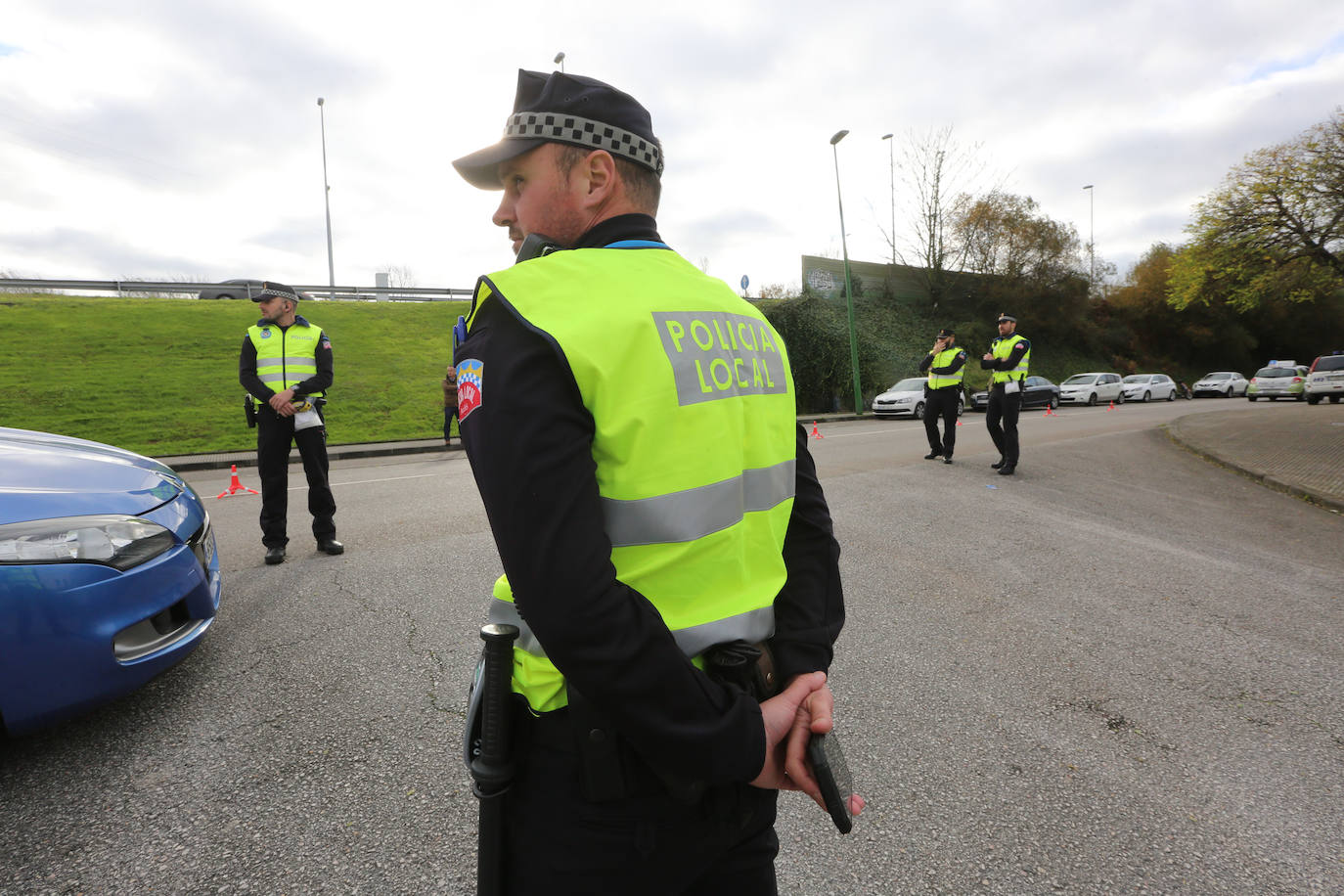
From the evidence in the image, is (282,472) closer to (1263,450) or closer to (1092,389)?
(1263,450)

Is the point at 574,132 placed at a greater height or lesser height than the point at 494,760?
greater

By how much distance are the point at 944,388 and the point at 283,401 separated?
8.43 m

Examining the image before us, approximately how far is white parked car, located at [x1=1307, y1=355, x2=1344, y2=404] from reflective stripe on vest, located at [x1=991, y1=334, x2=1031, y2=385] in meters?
24.8

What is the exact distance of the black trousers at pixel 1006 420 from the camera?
900 cm

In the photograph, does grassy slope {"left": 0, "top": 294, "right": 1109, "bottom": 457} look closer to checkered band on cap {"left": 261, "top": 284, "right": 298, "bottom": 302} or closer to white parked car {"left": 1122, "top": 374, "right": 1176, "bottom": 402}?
checkered band on cap {"left": 261, "top": 284, "right": 298, "bottom": 302}

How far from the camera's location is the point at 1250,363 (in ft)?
160

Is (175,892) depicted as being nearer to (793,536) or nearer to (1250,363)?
(793,536)

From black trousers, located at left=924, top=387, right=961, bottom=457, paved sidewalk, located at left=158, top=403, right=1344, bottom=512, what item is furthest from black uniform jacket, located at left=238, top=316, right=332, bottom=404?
black trousers, located at left=924, top=387, right=961, bottom=457

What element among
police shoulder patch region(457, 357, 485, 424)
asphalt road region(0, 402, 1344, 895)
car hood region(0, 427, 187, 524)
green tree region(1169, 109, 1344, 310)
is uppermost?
green tree region(1169, 109, 1344, 310)

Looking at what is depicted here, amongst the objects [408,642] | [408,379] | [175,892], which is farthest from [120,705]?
[408,379]

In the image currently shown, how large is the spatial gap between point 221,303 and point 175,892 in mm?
28764

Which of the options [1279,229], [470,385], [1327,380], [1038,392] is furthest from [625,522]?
[1327,380]

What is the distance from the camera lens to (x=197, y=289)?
26.9m

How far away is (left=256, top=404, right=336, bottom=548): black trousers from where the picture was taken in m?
5.34
